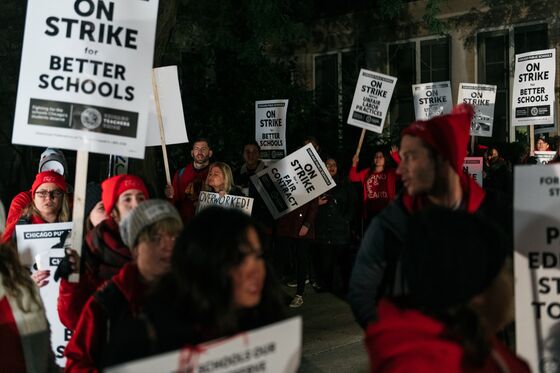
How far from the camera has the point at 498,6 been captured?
19.0 metres

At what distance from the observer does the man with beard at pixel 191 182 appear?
885cm

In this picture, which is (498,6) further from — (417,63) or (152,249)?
(152,249)

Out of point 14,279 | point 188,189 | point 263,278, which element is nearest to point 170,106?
point 188,189

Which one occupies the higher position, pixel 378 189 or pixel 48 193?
pixel 378 189

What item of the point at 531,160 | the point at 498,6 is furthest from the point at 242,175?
the point at 498,6

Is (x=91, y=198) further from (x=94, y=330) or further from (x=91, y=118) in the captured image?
(x=94, y=330)

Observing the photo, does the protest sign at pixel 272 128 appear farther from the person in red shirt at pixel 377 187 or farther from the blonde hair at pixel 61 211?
the blonde hair at pixel 61 211

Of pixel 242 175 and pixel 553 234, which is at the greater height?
pixel 242 175

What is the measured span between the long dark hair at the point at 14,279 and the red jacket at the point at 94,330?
402 millimetres

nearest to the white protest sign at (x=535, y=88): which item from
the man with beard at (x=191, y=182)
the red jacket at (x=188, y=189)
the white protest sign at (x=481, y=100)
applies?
the white protest sign at (x=481, y=100)

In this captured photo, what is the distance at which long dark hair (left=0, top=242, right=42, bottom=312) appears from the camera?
330cm

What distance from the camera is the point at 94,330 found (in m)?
3.00

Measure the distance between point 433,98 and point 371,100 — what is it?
2.33 metres

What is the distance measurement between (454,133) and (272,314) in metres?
1.38
